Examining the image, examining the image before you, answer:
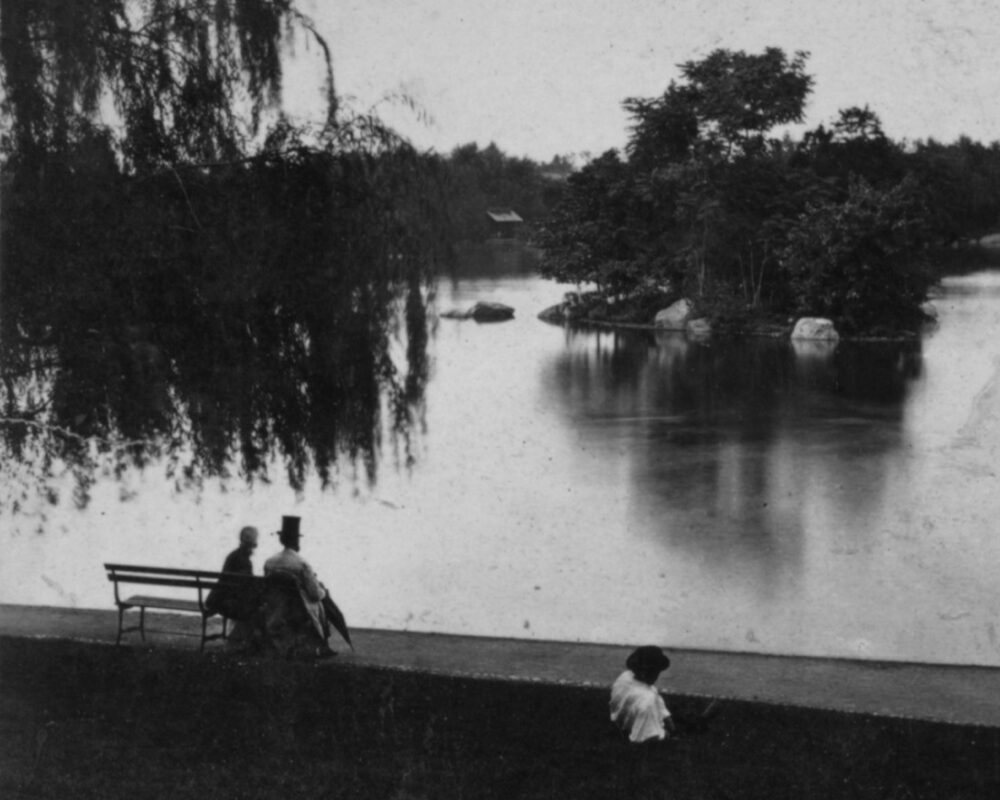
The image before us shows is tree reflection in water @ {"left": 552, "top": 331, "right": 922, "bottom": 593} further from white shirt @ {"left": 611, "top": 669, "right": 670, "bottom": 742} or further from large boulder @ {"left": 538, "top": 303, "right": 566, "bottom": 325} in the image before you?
white shirt @ {"left": 611, "top": 669, "right": 670, "bottom": 742}

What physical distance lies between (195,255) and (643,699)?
5256mm

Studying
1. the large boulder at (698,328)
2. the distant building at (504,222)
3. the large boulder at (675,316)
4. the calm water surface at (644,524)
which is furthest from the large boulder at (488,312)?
the distant building at (504,222)

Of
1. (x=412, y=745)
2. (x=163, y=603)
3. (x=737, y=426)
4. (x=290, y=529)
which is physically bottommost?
(x=737, y=426)

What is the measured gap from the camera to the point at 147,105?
9773 mm

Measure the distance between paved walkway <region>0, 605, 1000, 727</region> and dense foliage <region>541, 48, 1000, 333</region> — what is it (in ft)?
56.8

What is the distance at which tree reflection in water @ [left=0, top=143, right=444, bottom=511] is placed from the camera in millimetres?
9516

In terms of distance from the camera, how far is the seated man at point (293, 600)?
900 centimetres

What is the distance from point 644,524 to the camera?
51.4 ft

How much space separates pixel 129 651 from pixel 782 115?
23.1 meters

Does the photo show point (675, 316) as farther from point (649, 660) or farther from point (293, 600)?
point (649, 660)

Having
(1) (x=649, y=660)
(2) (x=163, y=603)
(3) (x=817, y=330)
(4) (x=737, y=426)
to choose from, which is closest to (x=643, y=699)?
(1) (x=649, y=660)

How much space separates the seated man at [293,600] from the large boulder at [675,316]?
2449cm

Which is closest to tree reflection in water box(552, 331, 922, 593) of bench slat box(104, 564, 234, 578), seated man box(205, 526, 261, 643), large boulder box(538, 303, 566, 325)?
large boulder box(538, 303, 566, 325)

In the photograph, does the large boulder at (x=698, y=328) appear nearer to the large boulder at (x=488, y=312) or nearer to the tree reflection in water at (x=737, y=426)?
the tree reflection in water at (x=737, y=426)
